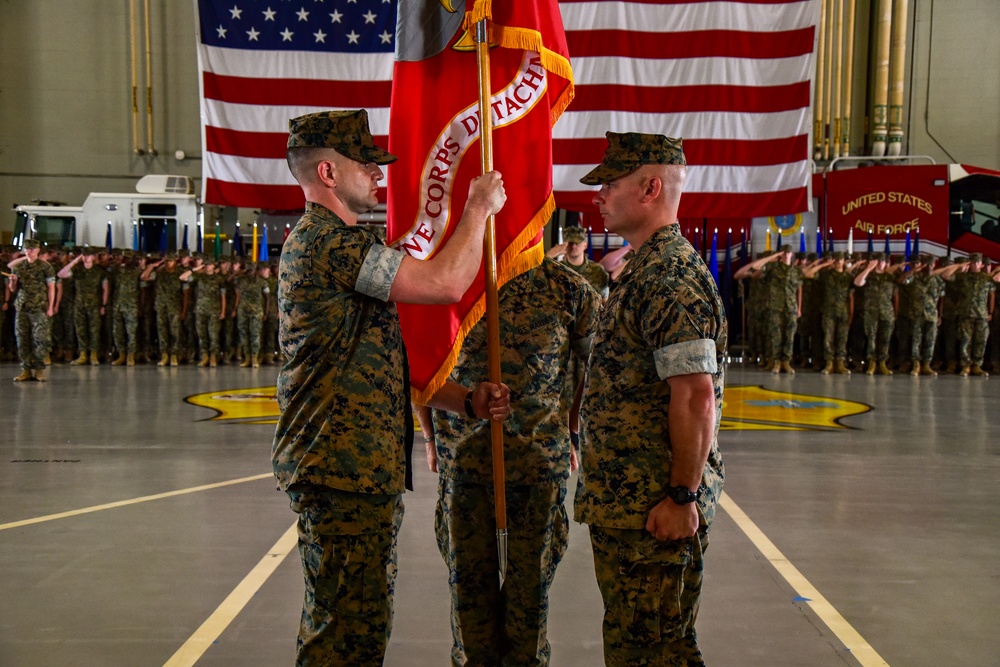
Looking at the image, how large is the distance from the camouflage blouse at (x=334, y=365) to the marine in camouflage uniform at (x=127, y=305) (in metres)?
12.5

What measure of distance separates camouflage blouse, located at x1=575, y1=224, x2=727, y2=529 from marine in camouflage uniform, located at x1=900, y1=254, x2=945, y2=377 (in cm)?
1183

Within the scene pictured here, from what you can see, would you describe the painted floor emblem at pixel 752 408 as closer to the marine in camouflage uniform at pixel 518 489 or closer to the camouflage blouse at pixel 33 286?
the camouflage blouse at pixel 33 286

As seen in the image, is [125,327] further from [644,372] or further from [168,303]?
[644,372]

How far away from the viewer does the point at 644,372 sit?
2.15 m

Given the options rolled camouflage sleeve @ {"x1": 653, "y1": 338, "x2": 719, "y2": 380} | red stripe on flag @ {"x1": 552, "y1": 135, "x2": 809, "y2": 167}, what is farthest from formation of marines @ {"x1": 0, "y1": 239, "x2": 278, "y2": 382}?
rolled camouflage sleeve @ {"x1": 653, "y1": 338, "x2": 719, "y2": 380}

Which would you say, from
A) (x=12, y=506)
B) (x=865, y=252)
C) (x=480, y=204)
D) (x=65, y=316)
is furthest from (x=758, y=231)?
(x=480, y=204)

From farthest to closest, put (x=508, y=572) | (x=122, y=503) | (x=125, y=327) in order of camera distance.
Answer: (x=125, y=327) < (x=122, y=503) < (x=508, y=572)

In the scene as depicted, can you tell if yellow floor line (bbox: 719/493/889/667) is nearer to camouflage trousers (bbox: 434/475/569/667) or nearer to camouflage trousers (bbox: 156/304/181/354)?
camouflage trousers (bbox: 434/475/569/667)

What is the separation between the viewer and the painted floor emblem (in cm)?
783

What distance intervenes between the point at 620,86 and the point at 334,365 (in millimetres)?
8886

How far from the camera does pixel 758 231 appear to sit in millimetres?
14406

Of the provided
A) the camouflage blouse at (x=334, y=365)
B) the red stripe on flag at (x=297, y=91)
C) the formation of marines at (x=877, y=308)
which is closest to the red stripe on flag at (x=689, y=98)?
the red stripe on flag at (x=297, y=91)

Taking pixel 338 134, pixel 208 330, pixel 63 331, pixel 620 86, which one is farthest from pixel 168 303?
pixel 338 134

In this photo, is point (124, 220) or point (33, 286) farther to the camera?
point (124, 220)
